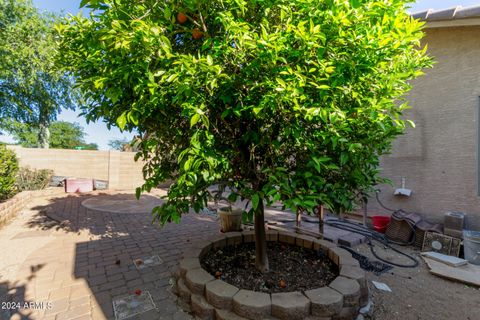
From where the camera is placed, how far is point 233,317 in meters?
2.18

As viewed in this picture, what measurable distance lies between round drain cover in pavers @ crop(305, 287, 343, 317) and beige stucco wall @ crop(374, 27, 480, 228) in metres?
3.95

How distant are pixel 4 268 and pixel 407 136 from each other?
7.59 metres

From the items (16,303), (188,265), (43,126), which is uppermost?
(43,126)

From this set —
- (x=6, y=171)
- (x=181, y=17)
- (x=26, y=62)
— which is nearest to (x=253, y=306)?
(x=181, y=17)

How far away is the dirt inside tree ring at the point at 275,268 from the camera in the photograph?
8.85 ft

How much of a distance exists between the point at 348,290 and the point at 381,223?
360 cm

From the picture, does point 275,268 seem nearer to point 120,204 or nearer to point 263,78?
point 263,78

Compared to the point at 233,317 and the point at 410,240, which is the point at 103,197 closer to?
the point at 233,317

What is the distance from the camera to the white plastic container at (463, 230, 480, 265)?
386 centimetres

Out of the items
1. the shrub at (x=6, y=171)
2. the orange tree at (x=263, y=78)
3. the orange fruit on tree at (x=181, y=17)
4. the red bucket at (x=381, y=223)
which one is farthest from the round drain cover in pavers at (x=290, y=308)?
the shrub at (x=6, y=171)

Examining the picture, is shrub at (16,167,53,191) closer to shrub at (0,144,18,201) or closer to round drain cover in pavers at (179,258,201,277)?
shrub at (0,144,18,201)

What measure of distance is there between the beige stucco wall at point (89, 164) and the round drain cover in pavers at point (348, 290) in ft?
36.2

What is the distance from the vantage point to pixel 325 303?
2.16 m

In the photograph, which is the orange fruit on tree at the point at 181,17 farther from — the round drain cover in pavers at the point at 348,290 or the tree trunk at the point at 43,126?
the tree trunk at the point at 43,126
